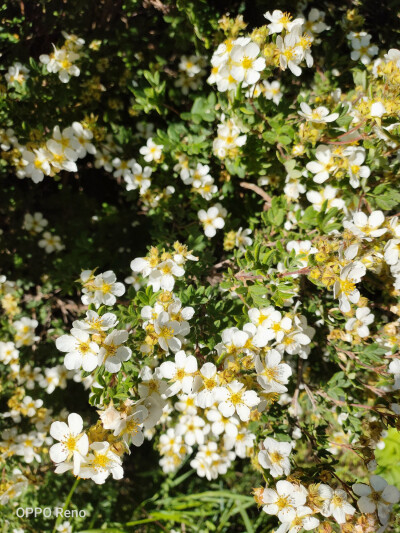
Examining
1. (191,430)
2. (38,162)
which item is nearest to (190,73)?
(38,162)

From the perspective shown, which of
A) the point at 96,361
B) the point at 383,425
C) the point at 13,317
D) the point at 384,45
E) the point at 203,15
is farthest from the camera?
the point at 13,317

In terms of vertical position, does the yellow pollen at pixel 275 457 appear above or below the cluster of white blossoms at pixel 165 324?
below

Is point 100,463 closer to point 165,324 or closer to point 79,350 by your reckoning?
point 79,350

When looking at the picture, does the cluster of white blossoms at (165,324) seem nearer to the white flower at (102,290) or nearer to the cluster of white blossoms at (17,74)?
the white flower at (102,290)

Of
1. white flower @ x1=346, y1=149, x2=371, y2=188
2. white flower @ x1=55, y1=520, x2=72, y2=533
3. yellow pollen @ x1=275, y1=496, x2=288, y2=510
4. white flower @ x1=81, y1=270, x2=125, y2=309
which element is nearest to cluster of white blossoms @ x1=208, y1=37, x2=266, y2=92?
white flower @ x1=346, y1=149, x2=371, y2=188

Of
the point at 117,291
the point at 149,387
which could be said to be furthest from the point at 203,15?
the point at 149,387

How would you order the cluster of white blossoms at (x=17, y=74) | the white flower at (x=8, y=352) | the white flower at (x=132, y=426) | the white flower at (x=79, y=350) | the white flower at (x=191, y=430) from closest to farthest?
the white flower at (x=132, y=426) < the white flower at (x=79, y=350) < the cluster of white blossoms at (x=17, y=74) < the white flower at (x=191, y=430) < the white flower at (x=8, y=352)

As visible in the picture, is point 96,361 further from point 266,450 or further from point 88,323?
point 266,450

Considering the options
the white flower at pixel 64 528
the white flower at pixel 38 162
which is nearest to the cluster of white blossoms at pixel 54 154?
the white flower at pixel 38 162
